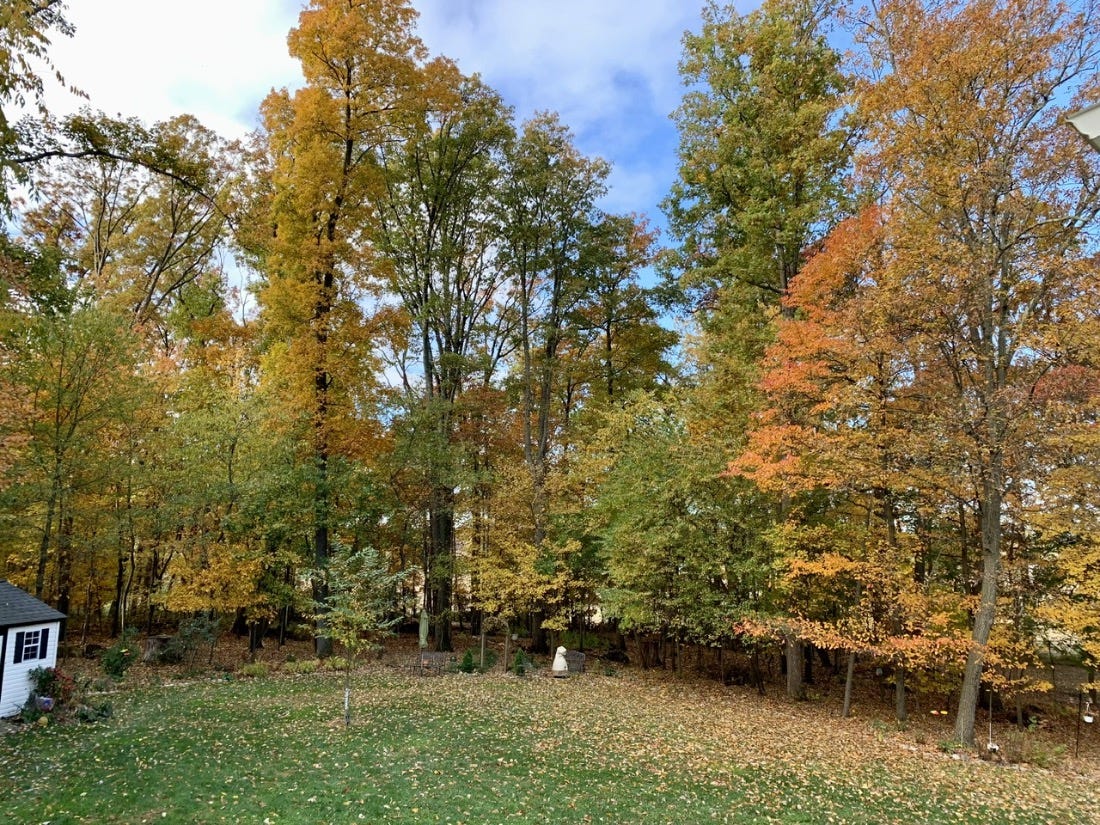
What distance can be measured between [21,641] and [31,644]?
10.7 inches

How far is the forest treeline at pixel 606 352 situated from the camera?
1077 centimetres

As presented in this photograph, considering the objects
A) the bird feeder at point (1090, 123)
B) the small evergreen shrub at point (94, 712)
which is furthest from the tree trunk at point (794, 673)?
the bird feeder at point (1090, 123)

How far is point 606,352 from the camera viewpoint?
23.9 metres

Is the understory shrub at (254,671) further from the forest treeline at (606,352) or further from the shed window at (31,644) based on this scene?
the shed window at (31,644)

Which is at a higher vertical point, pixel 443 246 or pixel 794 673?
pixel 443 246

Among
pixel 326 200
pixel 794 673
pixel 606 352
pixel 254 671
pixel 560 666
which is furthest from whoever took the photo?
pixel 606 352

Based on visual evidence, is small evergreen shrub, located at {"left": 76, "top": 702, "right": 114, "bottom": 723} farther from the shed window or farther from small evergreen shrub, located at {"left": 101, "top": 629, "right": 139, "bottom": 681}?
small evergreen shrub, located at {"left": 101, "top": 629, "right": 139, "bottom": 681}

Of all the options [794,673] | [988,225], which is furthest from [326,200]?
[794,673]

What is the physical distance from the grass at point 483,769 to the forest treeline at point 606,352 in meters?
2.68

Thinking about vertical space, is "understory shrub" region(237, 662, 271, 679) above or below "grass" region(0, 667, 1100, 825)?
below

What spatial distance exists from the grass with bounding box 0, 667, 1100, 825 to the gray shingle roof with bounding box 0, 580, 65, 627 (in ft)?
7.31

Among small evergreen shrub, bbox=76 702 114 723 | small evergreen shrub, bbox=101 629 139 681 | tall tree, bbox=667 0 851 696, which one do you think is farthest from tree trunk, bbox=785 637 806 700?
small evergreen shrub, bbox=101 629 139 681

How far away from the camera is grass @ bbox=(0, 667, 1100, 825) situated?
700cm

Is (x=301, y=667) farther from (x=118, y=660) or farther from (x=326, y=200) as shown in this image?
(x=326, y=200)
